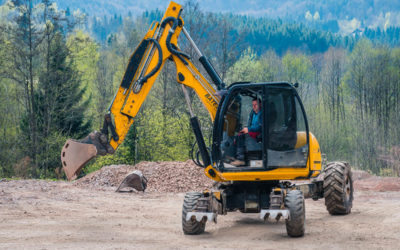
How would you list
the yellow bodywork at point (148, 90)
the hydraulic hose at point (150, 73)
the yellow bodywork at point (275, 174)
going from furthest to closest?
the hydraulic hose at point (150, 73) → the yellow bodywork at point (148, 90) → the yellow bodywork at point (275, 174)

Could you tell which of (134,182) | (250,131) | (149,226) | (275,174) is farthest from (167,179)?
(275,174)

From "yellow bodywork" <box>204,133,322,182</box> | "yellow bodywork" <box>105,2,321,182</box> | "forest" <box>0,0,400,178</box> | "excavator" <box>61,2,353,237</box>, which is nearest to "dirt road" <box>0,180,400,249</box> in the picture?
"excavator" <box>61,2,353,237</box>

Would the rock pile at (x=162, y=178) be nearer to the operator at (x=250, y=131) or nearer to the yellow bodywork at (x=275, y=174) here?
the operator at (x=250, y=131)

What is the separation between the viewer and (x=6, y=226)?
899 cm

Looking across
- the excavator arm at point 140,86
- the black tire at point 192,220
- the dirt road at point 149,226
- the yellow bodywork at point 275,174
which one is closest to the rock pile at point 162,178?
the dirt road at point 149,226

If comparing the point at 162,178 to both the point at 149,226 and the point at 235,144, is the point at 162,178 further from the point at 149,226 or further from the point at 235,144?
the point at 235,144

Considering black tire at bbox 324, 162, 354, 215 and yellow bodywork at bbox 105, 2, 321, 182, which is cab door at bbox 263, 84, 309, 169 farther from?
black tire at bbox 324, 162, 354, 215

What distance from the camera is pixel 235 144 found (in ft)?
29.4

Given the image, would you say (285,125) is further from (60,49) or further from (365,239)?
(60,49)

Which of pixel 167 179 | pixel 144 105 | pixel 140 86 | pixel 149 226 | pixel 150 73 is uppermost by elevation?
pixel 150 73

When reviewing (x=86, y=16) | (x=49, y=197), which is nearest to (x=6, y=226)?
(x=49, y=197)

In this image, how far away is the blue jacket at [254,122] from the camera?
8.76 m

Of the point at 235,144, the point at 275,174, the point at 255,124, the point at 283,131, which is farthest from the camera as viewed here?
the point at 235,144

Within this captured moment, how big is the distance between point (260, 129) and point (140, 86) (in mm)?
2738
